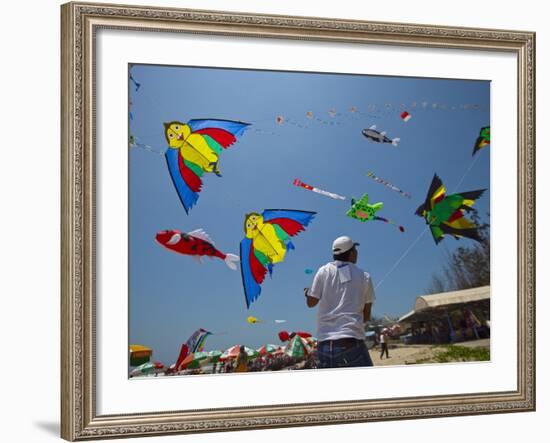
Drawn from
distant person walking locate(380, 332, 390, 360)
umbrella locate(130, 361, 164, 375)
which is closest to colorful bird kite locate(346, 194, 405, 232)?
distant person walking locate(380, 332, 390, 360)

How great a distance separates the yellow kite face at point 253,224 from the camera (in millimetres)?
4617

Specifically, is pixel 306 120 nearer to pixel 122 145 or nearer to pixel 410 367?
pixel 122 145

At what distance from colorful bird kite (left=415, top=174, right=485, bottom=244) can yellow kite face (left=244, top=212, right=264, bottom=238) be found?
68 cm

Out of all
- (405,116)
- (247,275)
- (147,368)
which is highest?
(405,116)

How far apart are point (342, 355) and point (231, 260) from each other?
60 cm

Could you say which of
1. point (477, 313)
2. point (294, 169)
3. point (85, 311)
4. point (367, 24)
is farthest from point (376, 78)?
point (85, 311)

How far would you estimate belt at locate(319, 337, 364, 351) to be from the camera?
472 cm

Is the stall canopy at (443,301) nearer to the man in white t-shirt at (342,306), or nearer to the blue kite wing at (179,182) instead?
the man in white t-shirt at (342,306)

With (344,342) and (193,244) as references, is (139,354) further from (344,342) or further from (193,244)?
(344,342)

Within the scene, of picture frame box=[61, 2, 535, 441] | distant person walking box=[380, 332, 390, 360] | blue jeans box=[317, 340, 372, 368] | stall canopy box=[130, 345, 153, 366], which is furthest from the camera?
distant person walking box=[380, 332, 390, 360]

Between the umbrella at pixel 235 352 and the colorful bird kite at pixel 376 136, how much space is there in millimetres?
984

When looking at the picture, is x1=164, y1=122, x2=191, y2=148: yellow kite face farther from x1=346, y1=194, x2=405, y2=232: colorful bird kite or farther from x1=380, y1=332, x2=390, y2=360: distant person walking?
x1=380, y1=332, x2=390, y2=360: distant person walking

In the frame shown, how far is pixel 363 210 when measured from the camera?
15.6 ft

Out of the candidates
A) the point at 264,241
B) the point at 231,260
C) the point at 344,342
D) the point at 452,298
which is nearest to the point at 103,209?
the point at 231,260
